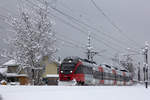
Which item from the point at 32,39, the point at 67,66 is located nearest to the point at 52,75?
the point at 32,39

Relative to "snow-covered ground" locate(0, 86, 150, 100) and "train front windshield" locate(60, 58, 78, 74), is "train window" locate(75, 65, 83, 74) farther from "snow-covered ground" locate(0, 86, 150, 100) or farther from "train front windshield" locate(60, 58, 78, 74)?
"snow-covered ground" locate(0, 86, 150, 100)

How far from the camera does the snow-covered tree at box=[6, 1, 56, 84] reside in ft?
102

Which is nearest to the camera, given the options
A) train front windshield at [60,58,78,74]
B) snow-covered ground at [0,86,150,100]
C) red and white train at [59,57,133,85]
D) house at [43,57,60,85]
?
snow-covered ground at [0,86,150,100]

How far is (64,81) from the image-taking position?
26.1 metres

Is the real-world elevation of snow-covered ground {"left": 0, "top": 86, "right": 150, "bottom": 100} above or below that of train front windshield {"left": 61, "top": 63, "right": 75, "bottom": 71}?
below

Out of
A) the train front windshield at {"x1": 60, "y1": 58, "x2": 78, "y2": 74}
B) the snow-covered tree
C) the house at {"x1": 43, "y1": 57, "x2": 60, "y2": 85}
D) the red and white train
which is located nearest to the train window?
the red and white train

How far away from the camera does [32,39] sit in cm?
3102

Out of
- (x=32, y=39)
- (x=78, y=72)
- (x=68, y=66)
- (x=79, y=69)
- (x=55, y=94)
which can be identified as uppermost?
(x=32, y=39)

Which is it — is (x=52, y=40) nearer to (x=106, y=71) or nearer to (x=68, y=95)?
(x=106, y=71)

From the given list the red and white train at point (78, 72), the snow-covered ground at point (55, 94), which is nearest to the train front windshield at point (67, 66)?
the red and white train at point (78, 72)

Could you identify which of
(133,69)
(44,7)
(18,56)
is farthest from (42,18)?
(133,69)

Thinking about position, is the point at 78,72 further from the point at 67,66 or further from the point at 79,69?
the point at 67,66

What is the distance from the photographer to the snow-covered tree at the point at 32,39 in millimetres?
30953

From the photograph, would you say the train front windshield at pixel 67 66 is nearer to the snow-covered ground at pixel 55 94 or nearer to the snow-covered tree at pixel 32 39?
the snow-covered tree at pixel 32 39
